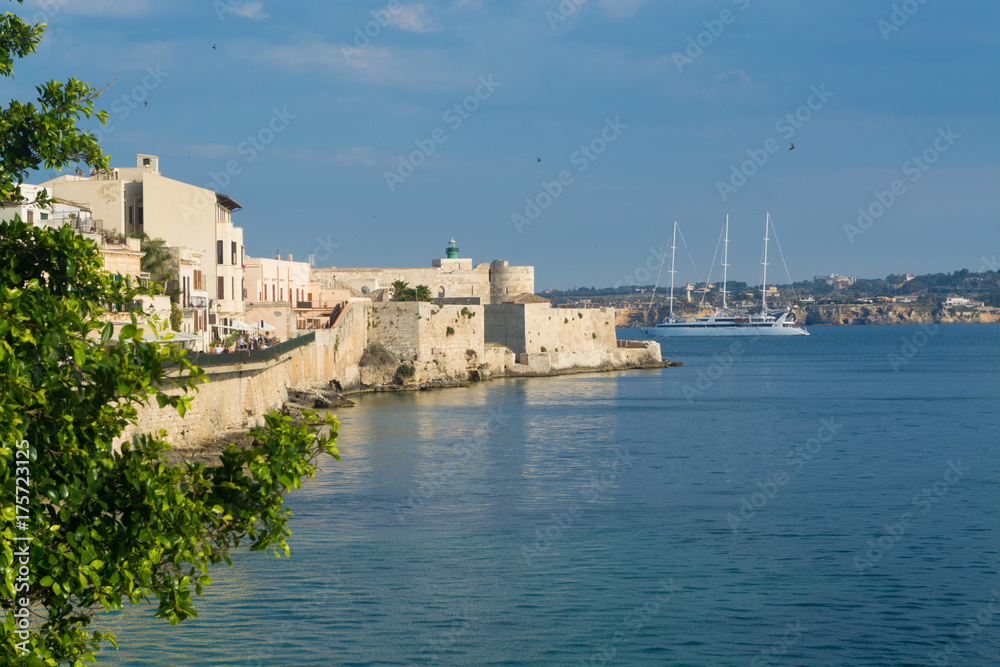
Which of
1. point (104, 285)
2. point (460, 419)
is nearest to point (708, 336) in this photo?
point (460, 419)

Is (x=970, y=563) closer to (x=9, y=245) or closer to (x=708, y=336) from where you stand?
(x=9, y=245)

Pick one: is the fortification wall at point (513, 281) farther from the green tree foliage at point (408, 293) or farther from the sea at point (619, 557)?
the sea at point (619, 557)

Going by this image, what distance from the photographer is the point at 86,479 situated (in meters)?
4.43

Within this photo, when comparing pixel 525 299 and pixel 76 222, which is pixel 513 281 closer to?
pixel 525 299

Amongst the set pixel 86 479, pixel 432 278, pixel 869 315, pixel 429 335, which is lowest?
pixel 86 479

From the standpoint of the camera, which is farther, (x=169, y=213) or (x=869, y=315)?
(x=869, y=315)

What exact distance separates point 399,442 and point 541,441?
3.37 meters

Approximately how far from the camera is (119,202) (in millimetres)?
26141

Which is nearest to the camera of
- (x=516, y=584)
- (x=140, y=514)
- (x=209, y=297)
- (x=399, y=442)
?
(x=140, y=514)

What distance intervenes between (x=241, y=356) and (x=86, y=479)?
16.6 meters

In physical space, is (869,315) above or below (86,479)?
above

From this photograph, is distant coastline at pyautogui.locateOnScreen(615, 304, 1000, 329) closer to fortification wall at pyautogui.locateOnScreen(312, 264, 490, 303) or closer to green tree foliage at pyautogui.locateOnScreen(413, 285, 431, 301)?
fortification wall at pyautogui.locateOnScreen(312, 264, 490, 303)

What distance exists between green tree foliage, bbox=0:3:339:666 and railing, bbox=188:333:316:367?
10555mm

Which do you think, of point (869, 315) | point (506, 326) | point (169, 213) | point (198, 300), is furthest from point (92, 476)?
point (869, 315)
